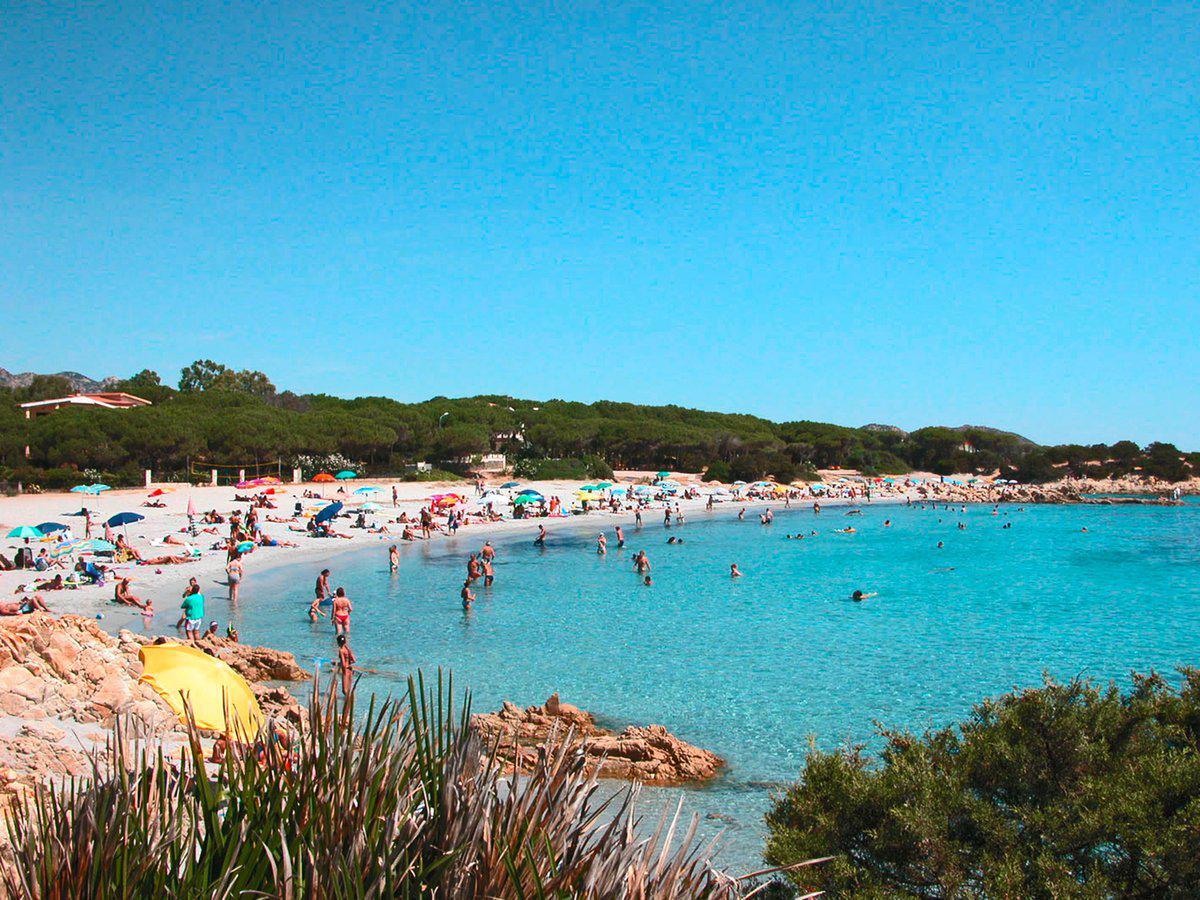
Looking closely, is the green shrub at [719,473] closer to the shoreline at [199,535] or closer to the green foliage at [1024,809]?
the shoreline at [199,535]

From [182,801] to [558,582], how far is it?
25.7m

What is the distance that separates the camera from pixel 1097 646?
824 inches

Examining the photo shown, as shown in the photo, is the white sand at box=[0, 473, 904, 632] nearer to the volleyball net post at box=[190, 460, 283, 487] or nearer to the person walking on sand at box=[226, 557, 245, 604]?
the person walking on sand at box=[226, 557, 245, 604]

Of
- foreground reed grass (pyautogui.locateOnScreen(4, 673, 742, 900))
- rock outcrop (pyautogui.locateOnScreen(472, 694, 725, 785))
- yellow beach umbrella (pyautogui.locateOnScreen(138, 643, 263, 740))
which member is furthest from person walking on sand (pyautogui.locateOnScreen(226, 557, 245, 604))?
foreground reed grass (pyautogui.locateOnScreen(4, 673, 742, 900))

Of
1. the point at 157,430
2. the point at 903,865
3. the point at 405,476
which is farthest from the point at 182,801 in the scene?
the point at 405,476

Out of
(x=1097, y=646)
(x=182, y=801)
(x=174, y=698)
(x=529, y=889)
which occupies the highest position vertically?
(x=182, y=801)

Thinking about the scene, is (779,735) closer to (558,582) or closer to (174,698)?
(174,698)

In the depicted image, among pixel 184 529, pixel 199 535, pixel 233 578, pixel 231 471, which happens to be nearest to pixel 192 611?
pixel 233 578

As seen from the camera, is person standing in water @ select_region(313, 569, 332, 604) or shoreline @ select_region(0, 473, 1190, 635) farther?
person standing in water @ select_region(313, 569, 332, 604)

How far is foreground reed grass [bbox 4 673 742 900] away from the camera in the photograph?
311cm

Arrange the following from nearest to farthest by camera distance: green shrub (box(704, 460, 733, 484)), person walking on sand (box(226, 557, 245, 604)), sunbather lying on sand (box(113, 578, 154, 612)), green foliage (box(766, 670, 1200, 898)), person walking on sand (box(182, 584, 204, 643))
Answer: green foliage (box(766, 670, 1200, 898))
person walking on sand (box(182, 584, 204, 643))
sunbather lying on sand (box(113, 578, 154, 612))
person walking on sand (box(226, 557, 245, 604))
green shrub (box(704, 460, 733, 484))

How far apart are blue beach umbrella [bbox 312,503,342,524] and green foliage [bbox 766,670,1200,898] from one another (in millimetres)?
32927

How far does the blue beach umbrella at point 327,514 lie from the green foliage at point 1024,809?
3293 cm

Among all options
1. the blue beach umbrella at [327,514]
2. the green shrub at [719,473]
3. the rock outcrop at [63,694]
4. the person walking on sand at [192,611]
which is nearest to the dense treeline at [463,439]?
the green shrub at [719,473]
